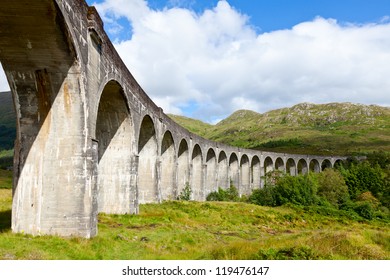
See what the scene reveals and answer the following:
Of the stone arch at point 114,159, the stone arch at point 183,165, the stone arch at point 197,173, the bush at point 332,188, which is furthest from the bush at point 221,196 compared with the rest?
the stone arch at point 114,159

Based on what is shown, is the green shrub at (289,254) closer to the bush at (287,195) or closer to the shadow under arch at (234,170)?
the bush at (287,195)

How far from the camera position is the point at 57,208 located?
11273 mm

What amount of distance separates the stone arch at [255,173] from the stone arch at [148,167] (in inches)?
1376

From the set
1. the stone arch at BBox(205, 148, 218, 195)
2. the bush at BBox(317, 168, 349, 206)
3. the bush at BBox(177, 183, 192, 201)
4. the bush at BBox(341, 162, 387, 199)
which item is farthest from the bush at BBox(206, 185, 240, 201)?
the bush at BBox(341, 162, 387, 199)

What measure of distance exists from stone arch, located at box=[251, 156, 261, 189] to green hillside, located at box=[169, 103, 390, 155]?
1217 inches

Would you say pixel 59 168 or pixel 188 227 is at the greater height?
pixel 59 168

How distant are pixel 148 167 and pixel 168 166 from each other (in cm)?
488

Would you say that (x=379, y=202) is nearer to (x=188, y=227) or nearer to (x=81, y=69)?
(x=188, y=227)

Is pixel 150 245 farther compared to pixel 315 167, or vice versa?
pixel 315 167

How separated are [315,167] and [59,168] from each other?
216 feet

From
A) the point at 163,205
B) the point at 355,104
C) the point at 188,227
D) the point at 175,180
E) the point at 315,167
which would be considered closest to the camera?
the point at 188,227

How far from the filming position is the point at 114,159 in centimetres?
1870

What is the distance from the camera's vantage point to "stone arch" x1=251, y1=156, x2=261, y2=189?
5684cm

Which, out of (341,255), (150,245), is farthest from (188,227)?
(341,255)
